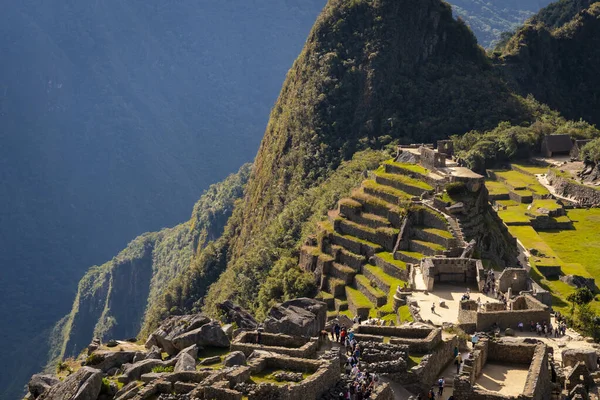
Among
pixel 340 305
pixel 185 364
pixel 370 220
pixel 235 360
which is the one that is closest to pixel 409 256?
pixel 340 305

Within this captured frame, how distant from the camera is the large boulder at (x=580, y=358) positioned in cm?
3350

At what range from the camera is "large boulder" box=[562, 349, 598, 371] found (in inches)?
1319

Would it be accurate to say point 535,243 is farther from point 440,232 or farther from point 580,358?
point 580,358

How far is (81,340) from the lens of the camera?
156 m

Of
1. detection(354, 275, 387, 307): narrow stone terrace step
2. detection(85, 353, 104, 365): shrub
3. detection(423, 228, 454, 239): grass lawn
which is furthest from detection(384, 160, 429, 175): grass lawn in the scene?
detection(85, 353, 104, 365): shrub

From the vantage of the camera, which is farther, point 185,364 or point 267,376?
point 185,364

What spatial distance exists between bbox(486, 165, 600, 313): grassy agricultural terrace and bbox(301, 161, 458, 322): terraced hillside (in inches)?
342

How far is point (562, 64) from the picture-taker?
528ft

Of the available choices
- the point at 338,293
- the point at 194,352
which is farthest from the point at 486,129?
the point at 194,352

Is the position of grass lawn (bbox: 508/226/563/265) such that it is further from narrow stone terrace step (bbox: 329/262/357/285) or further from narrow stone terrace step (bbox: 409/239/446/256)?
narrow stone terrace step (bbox: 329/262/357/285)

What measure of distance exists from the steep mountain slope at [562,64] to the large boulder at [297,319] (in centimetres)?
11243

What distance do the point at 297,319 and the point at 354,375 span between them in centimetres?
747

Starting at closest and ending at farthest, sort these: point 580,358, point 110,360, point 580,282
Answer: point 110,360 → point 580,358 → point 580,282

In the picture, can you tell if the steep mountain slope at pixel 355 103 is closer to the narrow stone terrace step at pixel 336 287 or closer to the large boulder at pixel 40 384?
the narrow stone terrace step at pixel 336 287
